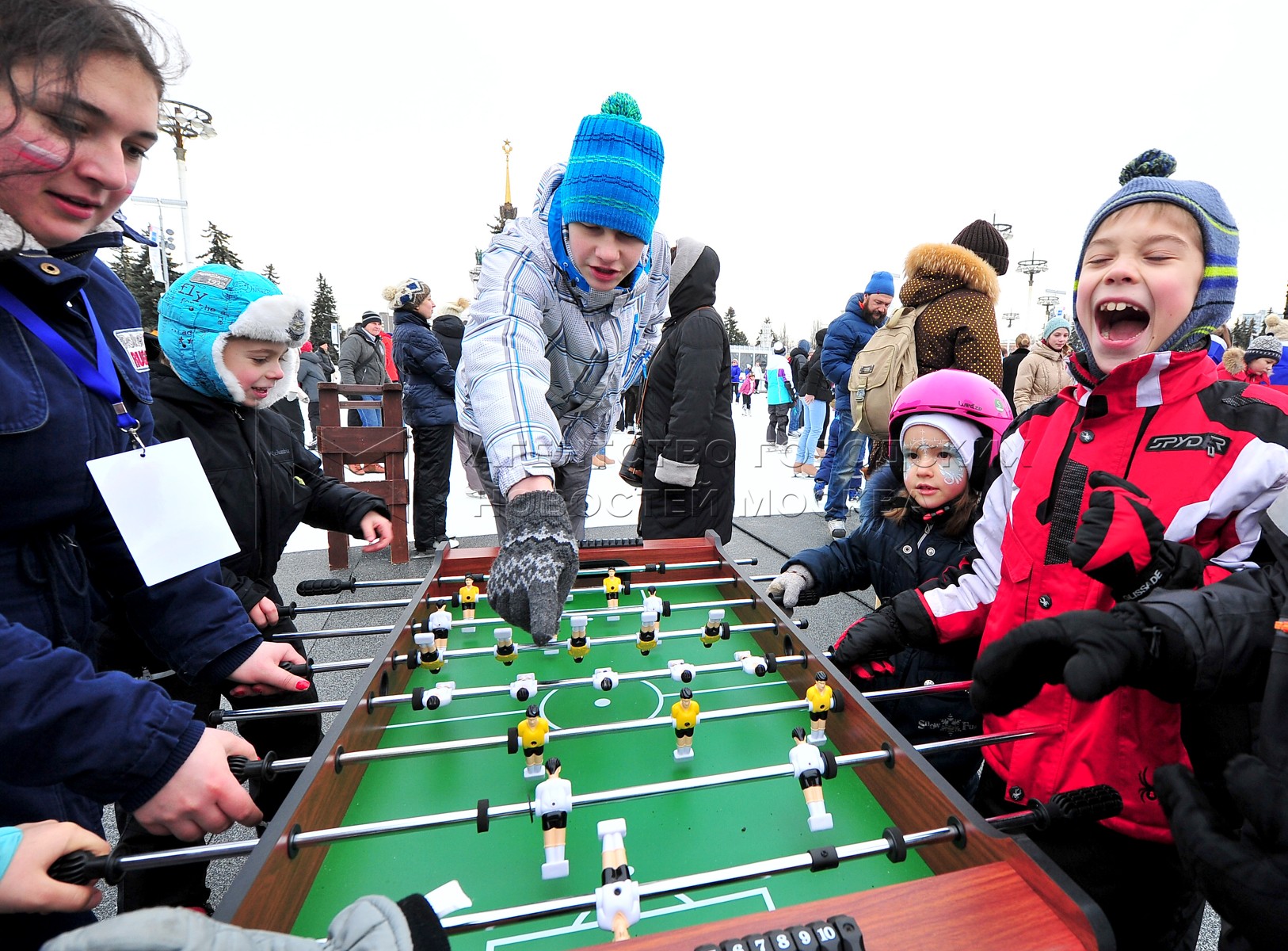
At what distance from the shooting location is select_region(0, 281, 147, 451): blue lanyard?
29.1 inches

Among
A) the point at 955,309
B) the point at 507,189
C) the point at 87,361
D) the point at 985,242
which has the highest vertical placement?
the point at 507,189

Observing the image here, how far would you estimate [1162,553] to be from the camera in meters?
0.80

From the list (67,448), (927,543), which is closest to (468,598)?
(67,448)

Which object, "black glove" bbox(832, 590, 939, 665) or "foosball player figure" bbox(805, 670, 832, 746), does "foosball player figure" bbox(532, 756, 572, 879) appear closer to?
"foosball player figure" bbox(805, 670, 832, 746)

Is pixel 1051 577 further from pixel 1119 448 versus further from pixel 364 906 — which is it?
pixel 364 906

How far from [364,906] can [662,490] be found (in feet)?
6.53

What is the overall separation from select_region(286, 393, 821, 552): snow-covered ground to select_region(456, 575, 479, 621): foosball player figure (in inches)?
83.8

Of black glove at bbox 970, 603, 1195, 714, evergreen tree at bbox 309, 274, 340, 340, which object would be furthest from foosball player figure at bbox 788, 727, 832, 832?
evergreen tree at bbox 309, 274, 340, 340

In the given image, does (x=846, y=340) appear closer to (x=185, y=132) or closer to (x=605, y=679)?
(x=605, y=679)

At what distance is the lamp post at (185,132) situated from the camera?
678 cm

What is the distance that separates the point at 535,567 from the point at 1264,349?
6.23m

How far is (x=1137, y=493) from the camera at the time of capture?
850 millimetres

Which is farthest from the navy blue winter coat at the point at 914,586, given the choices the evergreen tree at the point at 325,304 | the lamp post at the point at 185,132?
the evergreen tree at the point at 325,304

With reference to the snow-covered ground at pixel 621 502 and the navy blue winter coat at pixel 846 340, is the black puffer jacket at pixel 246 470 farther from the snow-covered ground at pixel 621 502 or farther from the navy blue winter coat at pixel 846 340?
the navy blue winter coat at pixel 846 340
